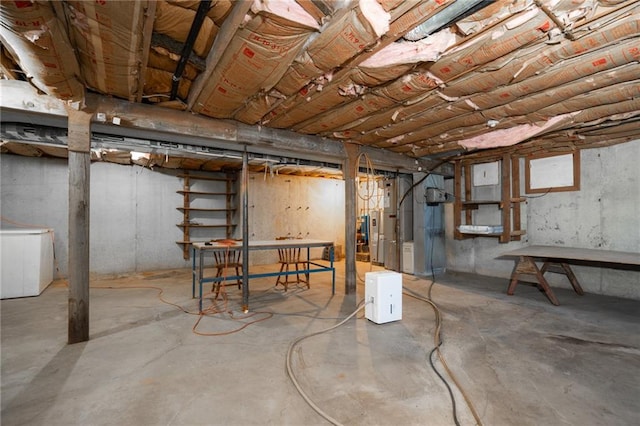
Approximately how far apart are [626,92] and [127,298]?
6168mm

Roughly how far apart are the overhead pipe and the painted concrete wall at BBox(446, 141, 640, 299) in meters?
4.35

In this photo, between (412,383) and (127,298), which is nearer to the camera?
(412,383)

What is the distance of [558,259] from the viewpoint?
14.5 ft

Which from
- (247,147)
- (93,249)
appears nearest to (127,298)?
(93,249)

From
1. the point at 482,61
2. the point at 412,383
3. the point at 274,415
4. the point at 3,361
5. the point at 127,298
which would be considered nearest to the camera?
the point at 274,415

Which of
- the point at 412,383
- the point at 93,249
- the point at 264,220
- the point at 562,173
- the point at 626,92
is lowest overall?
the point at 412,383

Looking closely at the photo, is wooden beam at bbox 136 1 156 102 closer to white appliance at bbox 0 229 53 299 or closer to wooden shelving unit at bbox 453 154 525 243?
white appliance at bbox 0 229 53 299

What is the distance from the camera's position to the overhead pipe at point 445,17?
169 cm

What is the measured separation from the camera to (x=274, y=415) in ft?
5.63

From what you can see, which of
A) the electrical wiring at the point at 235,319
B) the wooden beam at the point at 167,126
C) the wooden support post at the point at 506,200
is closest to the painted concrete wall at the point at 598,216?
the wooden support post at the point at 506,200

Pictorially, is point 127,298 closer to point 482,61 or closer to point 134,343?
point 134,343

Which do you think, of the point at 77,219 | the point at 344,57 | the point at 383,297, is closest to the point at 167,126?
the point at 77,219

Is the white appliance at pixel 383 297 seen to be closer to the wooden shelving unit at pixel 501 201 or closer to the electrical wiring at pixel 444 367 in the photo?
the electrical wiring at pixel 444 367

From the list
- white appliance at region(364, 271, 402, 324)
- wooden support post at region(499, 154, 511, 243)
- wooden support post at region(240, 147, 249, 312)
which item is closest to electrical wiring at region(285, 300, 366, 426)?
white appliance at region(364, 271, 402, 324)
